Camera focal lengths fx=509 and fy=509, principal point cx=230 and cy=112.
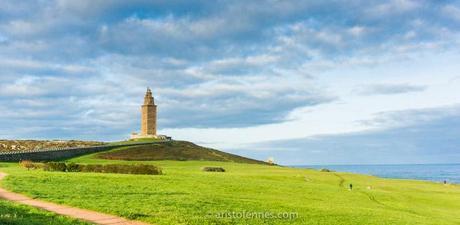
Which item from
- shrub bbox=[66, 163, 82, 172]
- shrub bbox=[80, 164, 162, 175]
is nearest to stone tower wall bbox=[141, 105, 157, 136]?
shrub bbox=[80, 164, 162, 175]

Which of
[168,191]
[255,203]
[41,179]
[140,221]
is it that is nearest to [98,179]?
[41,179]

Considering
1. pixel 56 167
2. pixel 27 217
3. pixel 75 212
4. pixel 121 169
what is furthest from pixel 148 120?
pixel 27 217

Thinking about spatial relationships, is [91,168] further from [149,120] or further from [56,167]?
[149,120]

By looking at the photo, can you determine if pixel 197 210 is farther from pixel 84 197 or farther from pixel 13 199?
pixel 13 199

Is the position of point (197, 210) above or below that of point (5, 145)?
below

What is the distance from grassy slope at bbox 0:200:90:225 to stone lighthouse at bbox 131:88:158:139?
390 feet

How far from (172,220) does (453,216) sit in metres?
21.7

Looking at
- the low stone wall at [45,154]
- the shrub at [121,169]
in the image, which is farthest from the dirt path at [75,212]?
the low stone wall at [45,154]

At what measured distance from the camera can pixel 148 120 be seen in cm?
14050

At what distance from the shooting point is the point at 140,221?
67.6 feet

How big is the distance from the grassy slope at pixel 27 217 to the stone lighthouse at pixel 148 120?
4681 inches

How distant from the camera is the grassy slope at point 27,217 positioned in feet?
58.4

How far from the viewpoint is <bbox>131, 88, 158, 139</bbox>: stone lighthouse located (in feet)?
459

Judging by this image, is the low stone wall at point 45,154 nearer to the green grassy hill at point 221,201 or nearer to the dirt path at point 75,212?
the green grassy hill at point 221,201
